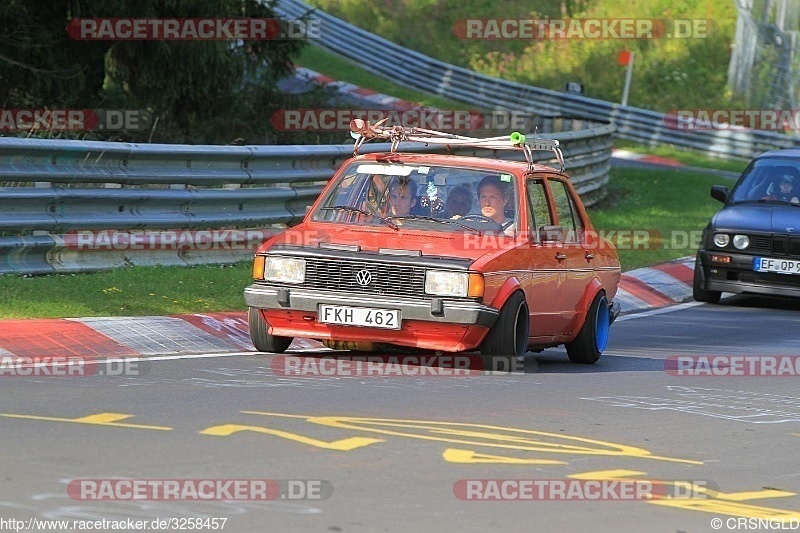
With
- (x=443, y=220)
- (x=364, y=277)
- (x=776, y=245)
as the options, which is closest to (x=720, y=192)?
(x=776, y=245)

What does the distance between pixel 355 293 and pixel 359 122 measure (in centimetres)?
193

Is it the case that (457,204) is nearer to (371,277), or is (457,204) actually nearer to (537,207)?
(537,207)

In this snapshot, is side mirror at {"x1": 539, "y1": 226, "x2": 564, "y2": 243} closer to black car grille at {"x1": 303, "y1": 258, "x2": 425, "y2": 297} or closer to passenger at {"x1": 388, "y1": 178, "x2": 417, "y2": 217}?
passenger at {"x1": 388, "y1": 178, "x2": 417, "y2": 217}

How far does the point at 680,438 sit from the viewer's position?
8.19 m

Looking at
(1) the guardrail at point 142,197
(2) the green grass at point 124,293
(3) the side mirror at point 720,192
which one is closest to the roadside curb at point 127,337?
(2) the green grass at point 124,293

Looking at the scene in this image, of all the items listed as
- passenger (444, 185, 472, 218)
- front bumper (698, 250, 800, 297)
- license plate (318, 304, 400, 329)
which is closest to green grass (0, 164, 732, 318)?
front bumper (698, 250, 800, 297)

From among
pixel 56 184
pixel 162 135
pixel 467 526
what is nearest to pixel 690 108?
pixel 162 135

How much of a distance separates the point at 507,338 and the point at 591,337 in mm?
1665

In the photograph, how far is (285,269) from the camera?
33.8 feet

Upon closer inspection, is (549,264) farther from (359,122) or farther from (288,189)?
(288,189)

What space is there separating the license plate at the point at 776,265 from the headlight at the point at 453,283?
7.67 meters

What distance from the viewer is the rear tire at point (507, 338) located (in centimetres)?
1013

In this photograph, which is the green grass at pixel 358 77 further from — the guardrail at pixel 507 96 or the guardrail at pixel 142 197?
the guardrail at pixel 142 197

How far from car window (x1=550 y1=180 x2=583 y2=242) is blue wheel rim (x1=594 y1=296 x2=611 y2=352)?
0.59 m
